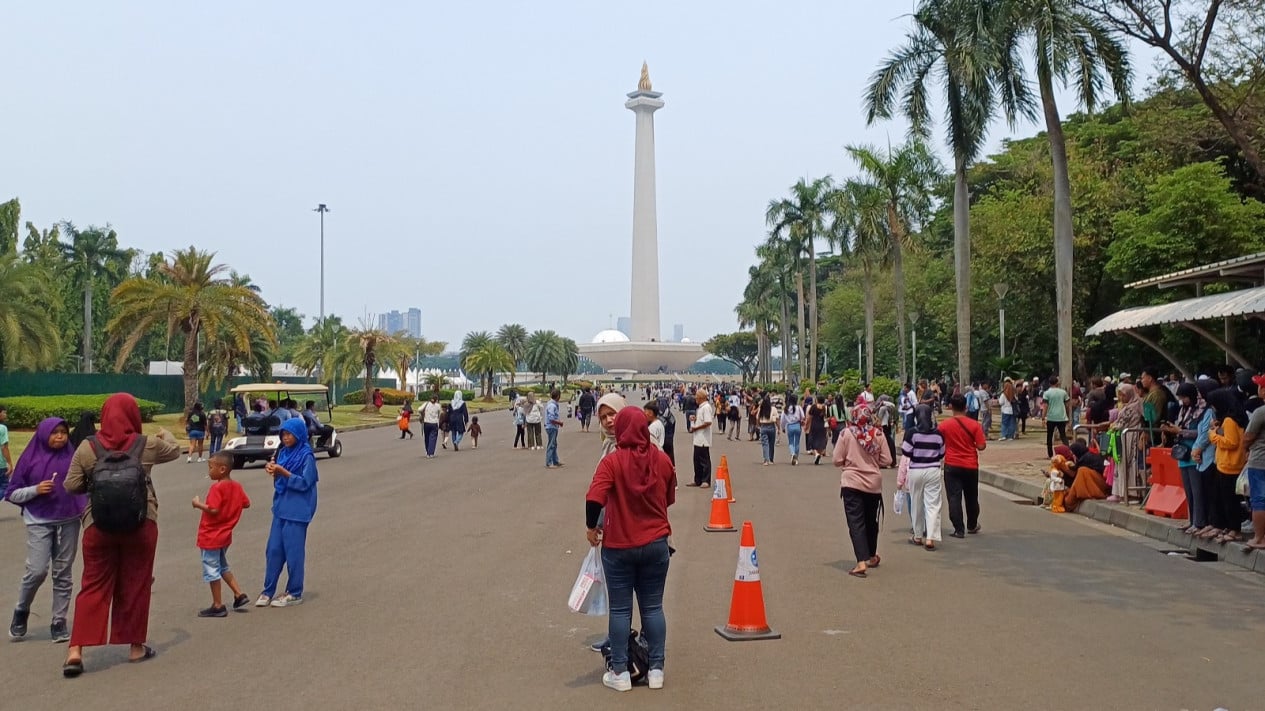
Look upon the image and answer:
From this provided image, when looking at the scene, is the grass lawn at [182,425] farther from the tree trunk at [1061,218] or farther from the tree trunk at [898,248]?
the tree trunk at [898,248]

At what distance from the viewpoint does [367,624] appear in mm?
7531

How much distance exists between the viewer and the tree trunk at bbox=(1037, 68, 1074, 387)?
2323 cm

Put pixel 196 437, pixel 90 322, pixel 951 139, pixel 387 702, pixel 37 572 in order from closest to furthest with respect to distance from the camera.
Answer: pixel 387 702 < pixel 37 572 < pixel 196 437 < pixel 951 139 < pixel 90 322

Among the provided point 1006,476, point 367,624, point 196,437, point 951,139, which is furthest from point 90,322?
point 367,624

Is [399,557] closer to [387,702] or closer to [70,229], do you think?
[387,702]

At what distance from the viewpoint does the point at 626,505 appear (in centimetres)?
582

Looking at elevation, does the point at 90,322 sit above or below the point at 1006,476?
above

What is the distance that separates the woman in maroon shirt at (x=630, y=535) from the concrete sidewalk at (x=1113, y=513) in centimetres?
690

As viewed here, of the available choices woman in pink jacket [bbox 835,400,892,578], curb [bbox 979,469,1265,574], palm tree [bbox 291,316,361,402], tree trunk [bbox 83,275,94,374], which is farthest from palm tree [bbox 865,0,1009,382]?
tree trunk [bbox 83,275,94,374]

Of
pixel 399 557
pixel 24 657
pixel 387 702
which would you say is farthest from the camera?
pixel 399 557

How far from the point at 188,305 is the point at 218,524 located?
3022 centimetres

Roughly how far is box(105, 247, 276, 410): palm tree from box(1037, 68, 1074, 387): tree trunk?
83.6 ft

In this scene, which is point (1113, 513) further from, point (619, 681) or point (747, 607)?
point (619, 681)

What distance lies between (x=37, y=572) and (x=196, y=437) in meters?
18.0
